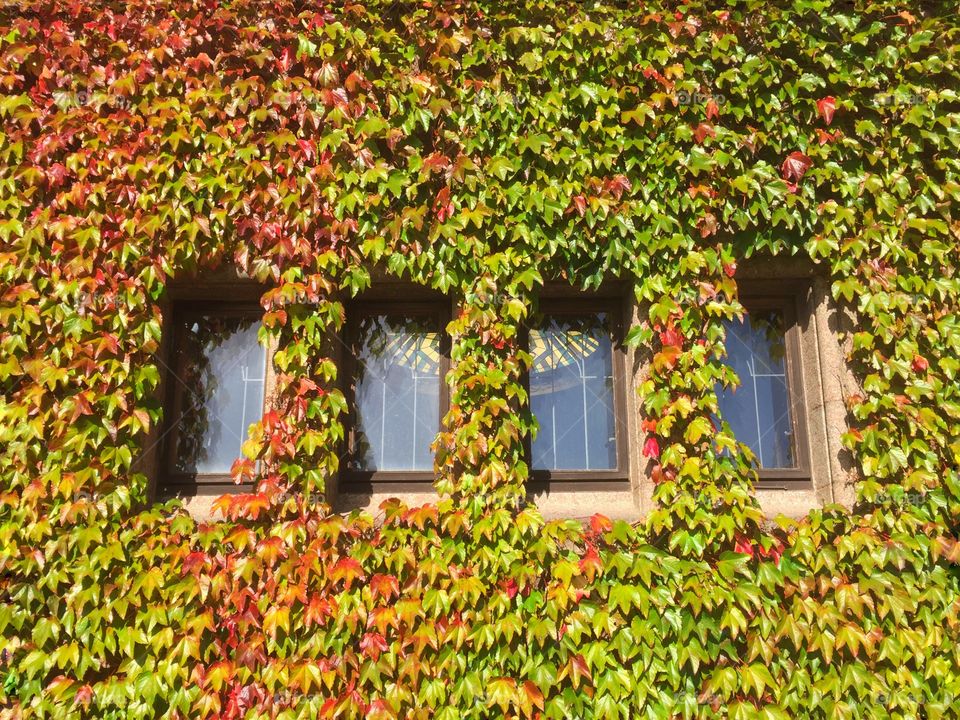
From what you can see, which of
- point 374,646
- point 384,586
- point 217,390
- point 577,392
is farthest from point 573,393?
point 217,390

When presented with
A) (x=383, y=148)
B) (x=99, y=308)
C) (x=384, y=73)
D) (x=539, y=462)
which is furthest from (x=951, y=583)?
(x=99, y=308)

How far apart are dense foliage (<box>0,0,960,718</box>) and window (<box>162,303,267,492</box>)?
0.28 meters

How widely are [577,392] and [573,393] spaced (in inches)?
0.9

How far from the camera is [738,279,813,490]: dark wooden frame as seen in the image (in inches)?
140

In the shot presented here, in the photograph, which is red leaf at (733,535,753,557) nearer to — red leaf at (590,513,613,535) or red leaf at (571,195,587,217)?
red leaf at (590,513,613,535)

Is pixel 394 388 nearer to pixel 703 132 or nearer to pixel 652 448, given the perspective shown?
pixel 652 448

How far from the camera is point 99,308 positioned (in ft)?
10.9

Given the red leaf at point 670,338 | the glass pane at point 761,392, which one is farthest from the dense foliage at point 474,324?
the glass pane at point 761,392


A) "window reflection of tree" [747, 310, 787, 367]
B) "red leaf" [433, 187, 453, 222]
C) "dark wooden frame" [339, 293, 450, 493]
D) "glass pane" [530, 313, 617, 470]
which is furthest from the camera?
"window reflection of tree" [747, 310, 787, 367]

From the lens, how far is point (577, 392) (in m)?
3.73

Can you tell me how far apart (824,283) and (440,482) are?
2318 mm

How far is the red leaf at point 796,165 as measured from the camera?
11.5ft

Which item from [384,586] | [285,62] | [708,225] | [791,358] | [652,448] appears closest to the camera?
[384,586]

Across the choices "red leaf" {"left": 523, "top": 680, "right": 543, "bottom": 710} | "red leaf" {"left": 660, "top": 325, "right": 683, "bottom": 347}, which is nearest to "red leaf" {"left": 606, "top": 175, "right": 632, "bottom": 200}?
"red leaf" {"left": 660, "top": 325, "right": 683, "bottom": 347}
